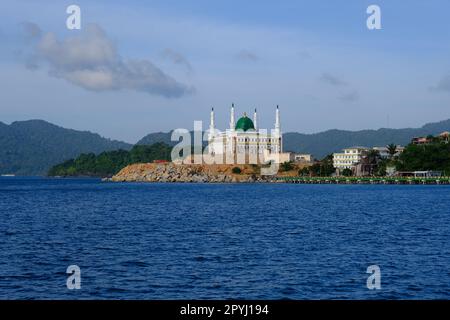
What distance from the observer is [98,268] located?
34625 mm

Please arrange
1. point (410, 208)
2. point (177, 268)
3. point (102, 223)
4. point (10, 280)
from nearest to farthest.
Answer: point (10, 280), point (177, 268), point (102, 223), point (410, 208)

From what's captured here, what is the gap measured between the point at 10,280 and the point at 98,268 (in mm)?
5007

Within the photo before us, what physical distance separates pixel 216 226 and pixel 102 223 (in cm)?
1190

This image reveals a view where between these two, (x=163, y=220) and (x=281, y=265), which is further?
(x=163, y=220)
